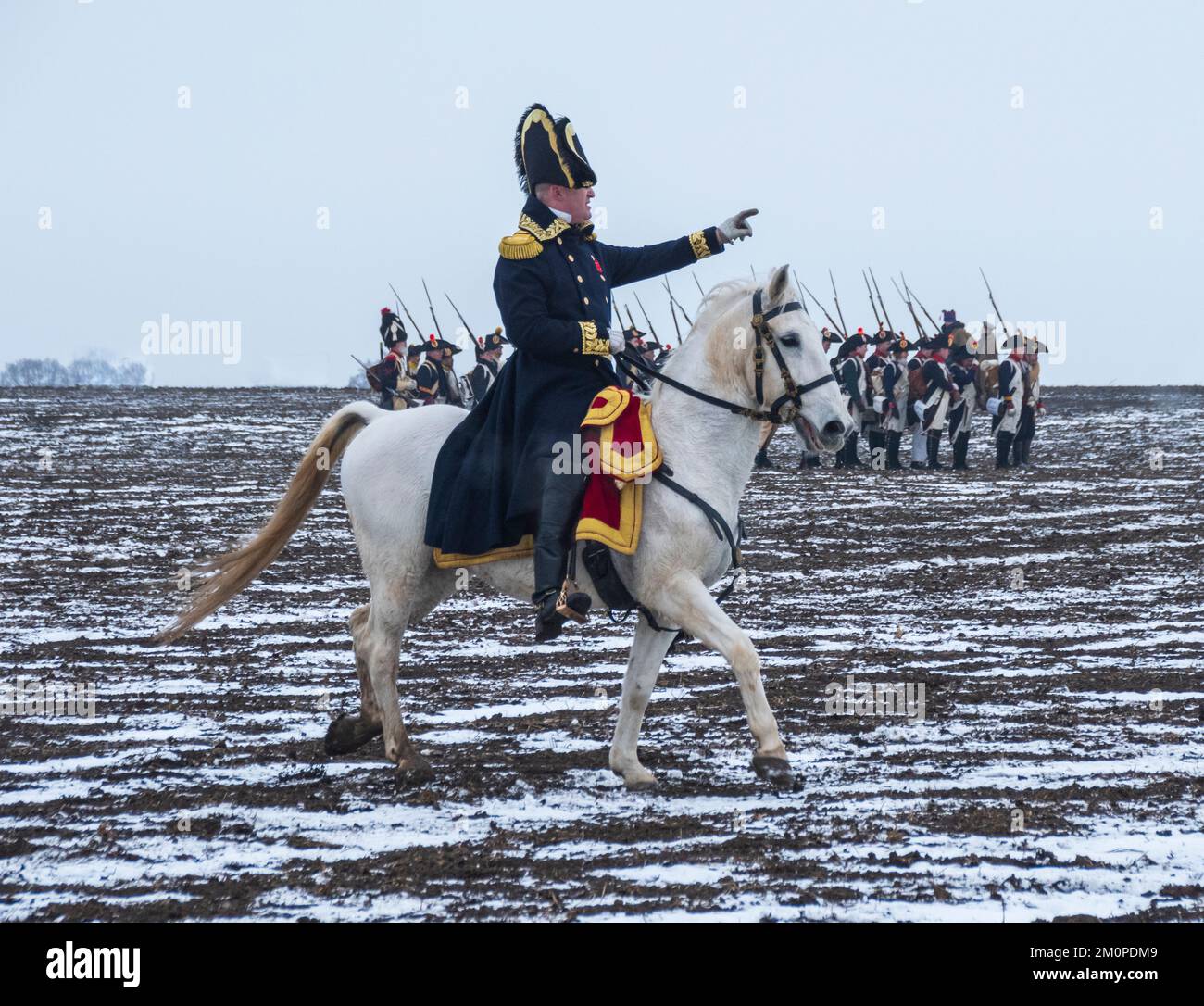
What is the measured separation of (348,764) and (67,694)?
2.41 meters

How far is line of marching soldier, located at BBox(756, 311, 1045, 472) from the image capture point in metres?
25.9

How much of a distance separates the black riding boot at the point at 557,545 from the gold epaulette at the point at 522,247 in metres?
1.02

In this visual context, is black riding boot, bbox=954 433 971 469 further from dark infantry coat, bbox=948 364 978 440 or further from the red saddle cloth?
the red saddle cloth

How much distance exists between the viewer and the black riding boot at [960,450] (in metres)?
26.2

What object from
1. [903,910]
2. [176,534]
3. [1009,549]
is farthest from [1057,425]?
[903,910]

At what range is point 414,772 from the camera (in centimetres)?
696

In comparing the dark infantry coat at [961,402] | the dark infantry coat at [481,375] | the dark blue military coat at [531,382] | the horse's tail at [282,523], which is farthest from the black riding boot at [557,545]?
the dark infantry coat at [961,402]

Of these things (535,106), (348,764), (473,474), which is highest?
(535,106)

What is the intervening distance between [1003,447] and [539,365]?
2014 centimetres

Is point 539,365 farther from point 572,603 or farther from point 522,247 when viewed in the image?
point 572,603

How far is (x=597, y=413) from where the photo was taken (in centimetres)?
676

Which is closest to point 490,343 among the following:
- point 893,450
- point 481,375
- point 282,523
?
point 481,375

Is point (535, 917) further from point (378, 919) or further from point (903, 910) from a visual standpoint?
point (903, 910)

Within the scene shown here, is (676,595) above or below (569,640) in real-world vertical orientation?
above
